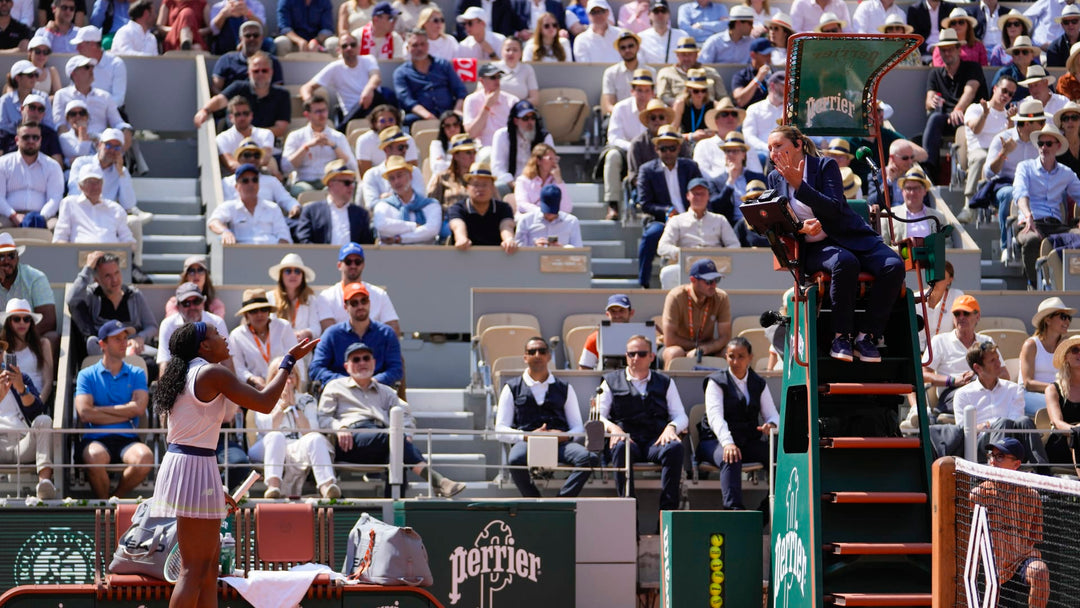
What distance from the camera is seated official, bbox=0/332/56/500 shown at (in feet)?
39.4

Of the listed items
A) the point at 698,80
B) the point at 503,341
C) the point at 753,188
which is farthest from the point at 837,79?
the point at 698,80

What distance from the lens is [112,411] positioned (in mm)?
12508

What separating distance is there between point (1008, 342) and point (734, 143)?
11.2 ft

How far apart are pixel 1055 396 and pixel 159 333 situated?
706 cm

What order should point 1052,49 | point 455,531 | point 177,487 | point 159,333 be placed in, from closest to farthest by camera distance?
point 177,487 < point 455,531 < point 159,333 < point 1052,49

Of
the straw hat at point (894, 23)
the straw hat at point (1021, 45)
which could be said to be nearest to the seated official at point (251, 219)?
the straw hat at point (894, 23)

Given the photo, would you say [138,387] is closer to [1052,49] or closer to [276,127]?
[276,127]

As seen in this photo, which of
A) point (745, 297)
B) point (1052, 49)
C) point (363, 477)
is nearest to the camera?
point (363, 477)

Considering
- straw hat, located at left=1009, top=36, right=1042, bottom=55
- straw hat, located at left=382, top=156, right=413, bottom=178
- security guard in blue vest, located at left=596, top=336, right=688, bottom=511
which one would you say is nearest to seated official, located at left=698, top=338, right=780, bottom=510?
security guard in blue vest, located at left=596, top=336, right=688, bottom=511

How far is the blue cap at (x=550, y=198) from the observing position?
16.1 meters

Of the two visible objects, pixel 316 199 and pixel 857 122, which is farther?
pixel 316 199

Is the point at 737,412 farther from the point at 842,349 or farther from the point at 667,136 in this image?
the point at 667,136

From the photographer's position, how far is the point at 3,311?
13.5 meters

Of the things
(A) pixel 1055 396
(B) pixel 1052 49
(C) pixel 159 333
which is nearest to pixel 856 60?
(A) pixel 1055 396
